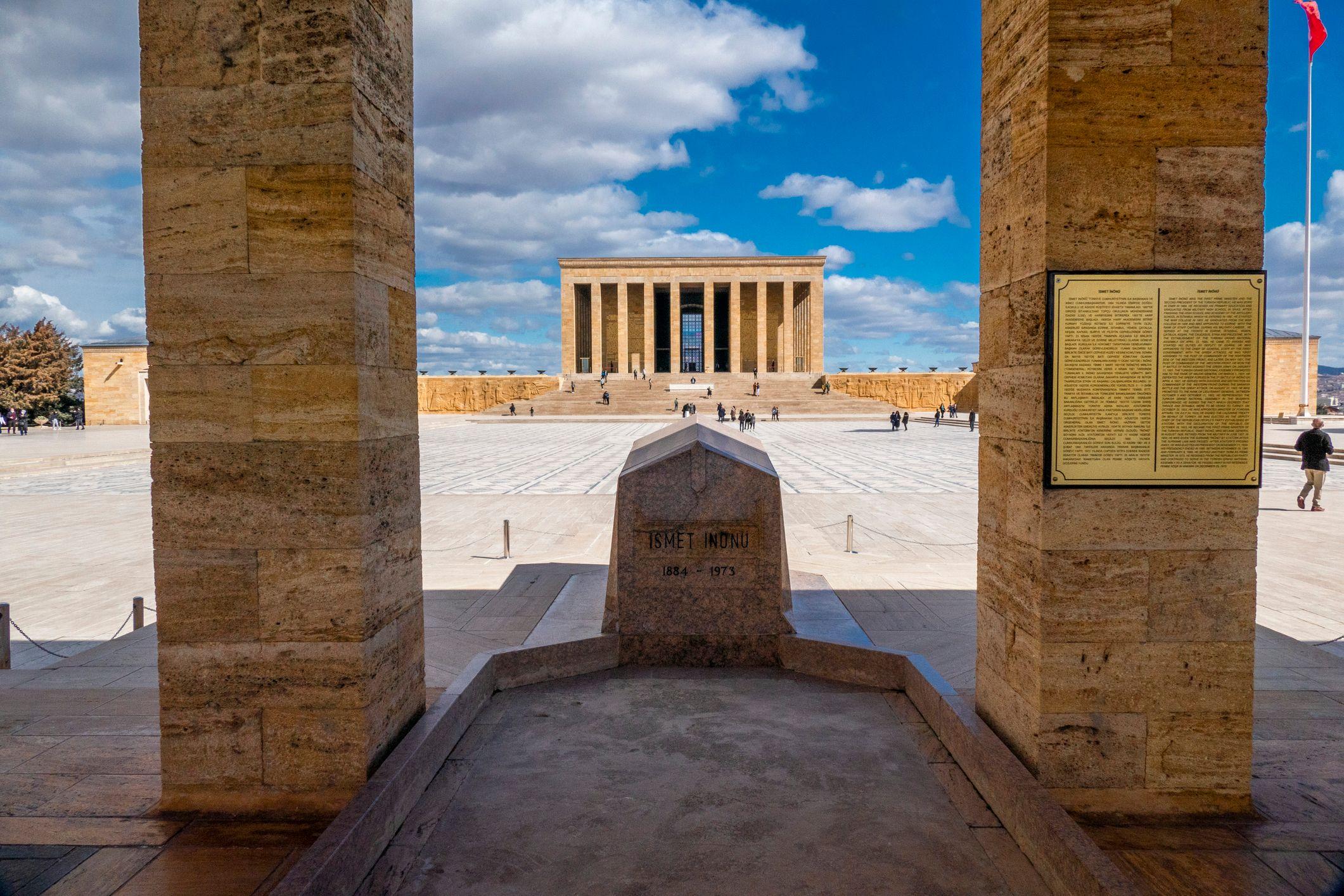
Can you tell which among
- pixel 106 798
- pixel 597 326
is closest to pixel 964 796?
pixel 106 798

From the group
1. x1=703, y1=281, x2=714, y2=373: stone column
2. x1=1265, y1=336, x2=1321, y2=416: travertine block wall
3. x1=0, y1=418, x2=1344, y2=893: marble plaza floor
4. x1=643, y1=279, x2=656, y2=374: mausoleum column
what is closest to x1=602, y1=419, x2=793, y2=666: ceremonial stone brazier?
x1=0, y1=418, x2=1344, y2=893: marble plaza floor

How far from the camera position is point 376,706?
3.20 metres

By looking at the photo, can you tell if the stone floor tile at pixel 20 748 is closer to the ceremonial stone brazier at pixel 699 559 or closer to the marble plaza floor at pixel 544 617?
the marble plaza floor at pixel 544 617

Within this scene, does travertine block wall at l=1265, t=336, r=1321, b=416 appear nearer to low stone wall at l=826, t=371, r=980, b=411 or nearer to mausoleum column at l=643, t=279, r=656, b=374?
low stone wall at l=826, t=371, r=980, b=411

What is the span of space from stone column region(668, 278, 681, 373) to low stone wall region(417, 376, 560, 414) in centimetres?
1086

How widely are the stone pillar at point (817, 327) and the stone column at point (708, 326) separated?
307 inches

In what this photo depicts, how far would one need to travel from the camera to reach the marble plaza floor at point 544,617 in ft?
9.52

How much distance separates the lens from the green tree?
44594 millimetres

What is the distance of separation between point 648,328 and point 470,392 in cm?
1512

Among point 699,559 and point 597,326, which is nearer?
point 699,559

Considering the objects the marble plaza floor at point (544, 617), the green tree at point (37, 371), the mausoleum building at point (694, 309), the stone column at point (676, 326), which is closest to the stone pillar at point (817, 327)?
the mausoleum building at point (694, 309)

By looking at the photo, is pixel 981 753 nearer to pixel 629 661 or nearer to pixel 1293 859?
pixel 1293 859

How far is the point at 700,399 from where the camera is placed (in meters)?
46.1

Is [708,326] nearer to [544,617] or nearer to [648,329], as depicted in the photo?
[648,329]
